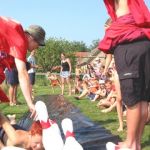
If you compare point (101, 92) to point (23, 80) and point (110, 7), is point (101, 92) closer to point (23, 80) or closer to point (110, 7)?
point (23, 80)

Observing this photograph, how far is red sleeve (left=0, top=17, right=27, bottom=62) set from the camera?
381 centimetres

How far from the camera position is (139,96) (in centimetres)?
318

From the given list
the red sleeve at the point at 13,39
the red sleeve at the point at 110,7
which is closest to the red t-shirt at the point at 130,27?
the red sleeve at the point at 110,7

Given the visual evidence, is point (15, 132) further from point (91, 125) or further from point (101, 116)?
point (101, 116)

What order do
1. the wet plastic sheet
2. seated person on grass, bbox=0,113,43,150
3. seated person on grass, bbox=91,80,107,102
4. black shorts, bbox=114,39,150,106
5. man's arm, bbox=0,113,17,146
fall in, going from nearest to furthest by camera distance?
black shorts, bbox=114,39,150,106, seated person on grass, bbox=0,113,43,150, man's arm, bbox=0,113,17,146, the wet plastic sheet, seated person on grass, bbox=91,80,107,102

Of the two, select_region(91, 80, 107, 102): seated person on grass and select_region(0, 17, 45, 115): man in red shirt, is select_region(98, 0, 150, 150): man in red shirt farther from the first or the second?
select_region(91, 80, 107, 102): seated person on grass

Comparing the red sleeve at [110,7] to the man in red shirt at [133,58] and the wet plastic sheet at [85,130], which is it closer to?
the man in red shirt at [133,58]

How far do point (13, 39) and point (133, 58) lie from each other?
1.11m

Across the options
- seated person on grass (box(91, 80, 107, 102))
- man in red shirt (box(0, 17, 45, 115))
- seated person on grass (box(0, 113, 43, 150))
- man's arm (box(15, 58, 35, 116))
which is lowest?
seated person on grass (box(91, 80, 107, 102))

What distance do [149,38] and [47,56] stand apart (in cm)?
5992

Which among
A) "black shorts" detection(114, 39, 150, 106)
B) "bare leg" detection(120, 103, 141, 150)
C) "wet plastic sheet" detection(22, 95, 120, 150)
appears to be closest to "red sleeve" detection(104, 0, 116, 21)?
"black shorts" detection(114, 39, 150, 106)

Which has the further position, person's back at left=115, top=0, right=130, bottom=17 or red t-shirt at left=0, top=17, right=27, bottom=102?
red t-shirt at left=0, top=17, right=27, bottom=102

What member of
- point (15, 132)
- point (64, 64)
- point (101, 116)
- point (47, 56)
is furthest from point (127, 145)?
point (47, 56)

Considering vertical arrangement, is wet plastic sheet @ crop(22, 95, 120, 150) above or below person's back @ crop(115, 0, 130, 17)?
below
